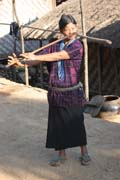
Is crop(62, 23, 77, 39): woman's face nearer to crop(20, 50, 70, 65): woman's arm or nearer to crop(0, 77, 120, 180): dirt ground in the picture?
crop(20, 50, 70, 65): woman's arm

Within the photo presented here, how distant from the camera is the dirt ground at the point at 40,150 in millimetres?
5117

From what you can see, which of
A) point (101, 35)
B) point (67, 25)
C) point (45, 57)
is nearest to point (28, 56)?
point (45, 57)

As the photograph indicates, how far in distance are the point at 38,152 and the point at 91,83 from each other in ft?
27.5

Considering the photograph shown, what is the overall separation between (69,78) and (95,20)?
8298mm

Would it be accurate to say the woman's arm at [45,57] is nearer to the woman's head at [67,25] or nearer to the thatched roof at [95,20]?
the woman's head at [67,25]

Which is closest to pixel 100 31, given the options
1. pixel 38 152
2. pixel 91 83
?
pixel 91 83

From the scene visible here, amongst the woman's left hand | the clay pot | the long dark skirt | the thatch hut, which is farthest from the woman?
the thatch hut

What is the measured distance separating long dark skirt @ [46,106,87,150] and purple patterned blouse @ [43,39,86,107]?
3.2 inches

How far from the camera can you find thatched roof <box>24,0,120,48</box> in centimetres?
1194

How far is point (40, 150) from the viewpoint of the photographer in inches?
236

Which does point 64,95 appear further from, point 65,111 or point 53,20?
point 53,20

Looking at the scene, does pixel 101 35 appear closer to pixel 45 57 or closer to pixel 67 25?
pixel 67 25

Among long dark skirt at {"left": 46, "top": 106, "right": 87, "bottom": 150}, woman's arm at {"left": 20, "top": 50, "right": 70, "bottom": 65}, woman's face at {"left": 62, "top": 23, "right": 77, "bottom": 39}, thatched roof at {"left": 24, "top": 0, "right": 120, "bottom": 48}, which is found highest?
thatched roof at {"left": 24, "top": 0, "right": 120, "bottom": 48}

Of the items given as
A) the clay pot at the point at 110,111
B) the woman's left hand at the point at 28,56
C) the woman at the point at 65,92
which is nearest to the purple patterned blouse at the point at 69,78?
the woman at the point at 65,92
